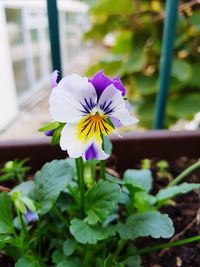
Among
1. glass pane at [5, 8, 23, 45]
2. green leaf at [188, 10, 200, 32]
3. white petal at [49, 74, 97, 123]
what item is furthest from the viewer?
glass pane at [5, 8, 23, 45]

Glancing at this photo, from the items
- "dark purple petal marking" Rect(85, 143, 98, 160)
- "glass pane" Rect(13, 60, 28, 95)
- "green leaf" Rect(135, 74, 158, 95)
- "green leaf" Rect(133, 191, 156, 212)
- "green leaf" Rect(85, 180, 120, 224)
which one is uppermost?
"dark purple petal marking" Rect(85, 143, 98, 160)

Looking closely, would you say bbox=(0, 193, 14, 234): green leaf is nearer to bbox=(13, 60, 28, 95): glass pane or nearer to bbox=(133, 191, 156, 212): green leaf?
bbox=(133, 191, 156, 212): green leaf

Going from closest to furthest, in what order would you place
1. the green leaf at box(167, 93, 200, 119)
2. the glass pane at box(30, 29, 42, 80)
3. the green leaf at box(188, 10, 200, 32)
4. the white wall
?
the green leaf at box(188, 10, 200, 32) < the green leaf at box(167, 93, 200, 119) < the white wall < the glass pane at box(30, 29, 42, 80)

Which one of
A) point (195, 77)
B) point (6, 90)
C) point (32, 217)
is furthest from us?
point (6, 90)

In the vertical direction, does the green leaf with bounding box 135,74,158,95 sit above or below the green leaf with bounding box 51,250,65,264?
above

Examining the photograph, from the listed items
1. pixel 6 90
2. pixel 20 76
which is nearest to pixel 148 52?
pixel 6 90

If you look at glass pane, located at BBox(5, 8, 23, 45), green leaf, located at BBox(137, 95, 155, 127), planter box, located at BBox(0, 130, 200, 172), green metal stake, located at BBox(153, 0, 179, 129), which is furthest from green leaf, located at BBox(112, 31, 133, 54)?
glass pane, located at BBox(5, 8, 23, 45)

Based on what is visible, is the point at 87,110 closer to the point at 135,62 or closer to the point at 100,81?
the point at 100,81

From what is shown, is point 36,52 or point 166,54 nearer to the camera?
point 166,54

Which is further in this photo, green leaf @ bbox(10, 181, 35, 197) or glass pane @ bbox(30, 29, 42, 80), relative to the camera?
glass pane @ bbox(30, 29, 42, 80)
